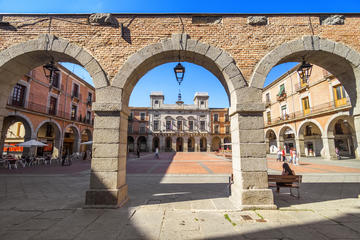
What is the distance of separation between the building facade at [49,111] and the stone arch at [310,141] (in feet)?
81.4

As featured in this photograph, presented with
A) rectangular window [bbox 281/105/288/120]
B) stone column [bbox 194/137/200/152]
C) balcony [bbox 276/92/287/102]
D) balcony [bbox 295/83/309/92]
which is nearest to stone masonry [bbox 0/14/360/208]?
balcony [bbox 295/83/309/92]

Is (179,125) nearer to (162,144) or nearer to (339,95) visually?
(162,144)

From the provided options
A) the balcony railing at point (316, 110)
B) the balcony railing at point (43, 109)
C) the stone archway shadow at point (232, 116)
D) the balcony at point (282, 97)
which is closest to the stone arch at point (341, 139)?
the balcony railing at point (316, 110)

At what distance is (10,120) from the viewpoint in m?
14.5

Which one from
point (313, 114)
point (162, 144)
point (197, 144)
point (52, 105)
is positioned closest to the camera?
point (313, 114)

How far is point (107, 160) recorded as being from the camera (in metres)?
4.27

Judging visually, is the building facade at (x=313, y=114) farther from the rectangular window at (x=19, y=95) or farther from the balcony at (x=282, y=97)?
the rectangular window at (x=19, y=95)

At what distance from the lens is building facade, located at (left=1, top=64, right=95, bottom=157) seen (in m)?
14.6

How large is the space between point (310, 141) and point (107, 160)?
83.4 ft

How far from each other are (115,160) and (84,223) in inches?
55.3

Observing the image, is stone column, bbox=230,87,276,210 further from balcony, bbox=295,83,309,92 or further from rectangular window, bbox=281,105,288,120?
rectangular window, bbox=281,105,288,120

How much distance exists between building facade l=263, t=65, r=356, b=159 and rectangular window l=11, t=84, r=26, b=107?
22.6 meters

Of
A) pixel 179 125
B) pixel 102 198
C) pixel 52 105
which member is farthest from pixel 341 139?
pixel 52 105

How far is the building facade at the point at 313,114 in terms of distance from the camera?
16.3m
